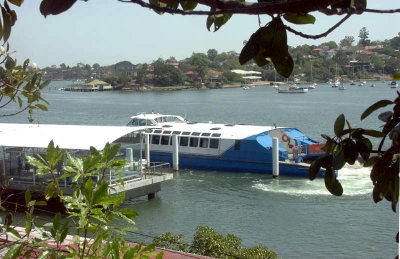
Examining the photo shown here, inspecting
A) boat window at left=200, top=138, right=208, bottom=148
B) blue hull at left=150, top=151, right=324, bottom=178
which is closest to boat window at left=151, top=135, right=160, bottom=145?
blue hull at left=150, top=151, right=324, bottom=178

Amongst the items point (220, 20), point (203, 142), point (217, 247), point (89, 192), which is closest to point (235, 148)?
point (203, 142)

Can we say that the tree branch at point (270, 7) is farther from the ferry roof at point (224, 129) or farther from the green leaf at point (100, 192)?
the ferry roof at point (224, 129)

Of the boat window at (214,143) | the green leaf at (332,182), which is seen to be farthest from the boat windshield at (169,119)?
the green leaf at (332,182)

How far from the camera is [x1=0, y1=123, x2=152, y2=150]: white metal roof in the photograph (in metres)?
16.2

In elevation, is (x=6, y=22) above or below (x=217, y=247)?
above

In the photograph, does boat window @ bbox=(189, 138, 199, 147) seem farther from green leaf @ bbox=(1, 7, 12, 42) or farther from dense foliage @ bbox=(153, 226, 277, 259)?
green leaf @ bbox=(1, 7, 12, 42)

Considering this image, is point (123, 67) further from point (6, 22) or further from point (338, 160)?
point (338, 160)

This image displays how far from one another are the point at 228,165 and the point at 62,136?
8.06 metres

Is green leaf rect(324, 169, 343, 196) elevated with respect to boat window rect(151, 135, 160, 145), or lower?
Answer: elevated

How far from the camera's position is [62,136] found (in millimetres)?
17297

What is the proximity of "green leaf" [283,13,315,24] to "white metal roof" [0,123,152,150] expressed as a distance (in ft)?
47.3

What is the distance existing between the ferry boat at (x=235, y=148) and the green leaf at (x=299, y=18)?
20242 mm

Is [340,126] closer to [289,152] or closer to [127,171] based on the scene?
[127,171]

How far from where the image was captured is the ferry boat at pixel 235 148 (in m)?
22.3
